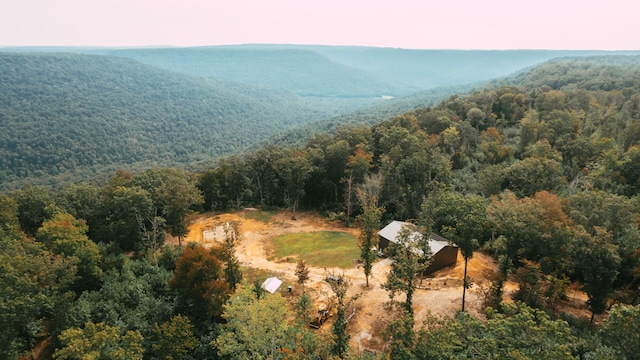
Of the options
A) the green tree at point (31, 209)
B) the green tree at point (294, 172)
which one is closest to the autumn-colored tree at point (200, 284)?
the green tree at point (31, 209)

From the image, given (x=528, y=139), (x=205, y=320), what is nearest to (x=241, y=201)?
(x=205, y=320)

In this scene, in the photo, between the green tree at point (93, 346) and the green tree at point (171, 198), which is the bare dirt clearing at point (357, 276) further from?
the green tree at point (93, 346)

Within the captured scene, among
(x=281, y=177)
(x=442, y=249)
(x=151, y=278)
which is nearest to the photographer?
(x=151, y=278)

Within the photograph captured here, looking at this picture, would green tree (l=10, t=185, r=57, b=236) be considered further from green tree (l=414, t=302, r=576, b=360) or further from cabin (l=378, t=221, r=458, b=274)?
green tree (l=414, t=302, r=576, b=360)

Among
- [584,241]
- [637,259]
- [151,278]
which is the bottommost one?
[151,278]

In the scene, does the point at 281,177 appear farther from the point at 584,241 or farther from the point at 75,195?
the point at 584,241

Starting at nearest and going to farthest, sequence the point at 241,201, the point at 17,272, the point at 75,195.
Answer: the point at 17,272, the point at 75,195, the point at 241,201

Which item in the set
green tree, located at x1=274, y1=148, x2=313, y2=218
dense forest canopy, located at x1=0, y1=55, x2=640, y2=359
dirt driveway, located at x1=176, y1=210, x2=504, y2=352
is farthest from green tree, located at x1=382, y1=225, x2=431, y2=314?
green tree, located at x1=274, y1=148, x2=313, y2=218
